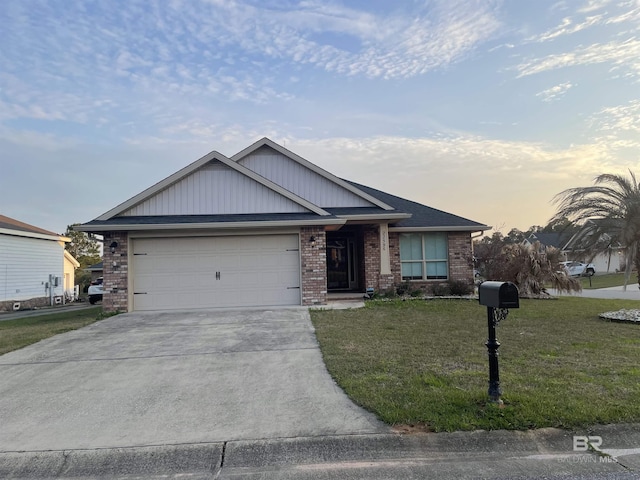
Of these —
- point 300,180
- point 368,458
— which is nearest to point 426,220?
point 300,180

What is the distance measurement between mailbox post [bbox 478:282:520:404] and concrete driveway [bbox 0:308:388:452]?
1.29m

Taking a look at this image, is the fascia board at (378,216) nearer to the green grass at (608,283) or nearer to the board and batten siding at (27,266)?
the green grass at (608,283)

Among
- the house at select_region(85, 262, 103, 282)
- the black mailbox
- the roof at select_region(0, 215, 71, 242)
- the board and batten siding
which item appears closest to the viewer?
Result: the black mailbox

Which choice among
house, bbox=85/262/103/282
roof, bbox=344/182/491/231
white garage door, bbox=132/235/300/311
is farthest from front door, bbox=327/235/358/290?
house, bbox=85/262/103/282

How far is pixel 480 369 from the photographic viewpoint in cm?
577

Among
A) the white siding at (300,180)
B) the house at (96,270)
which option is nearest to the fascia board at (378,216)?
the white siding at (300,180)

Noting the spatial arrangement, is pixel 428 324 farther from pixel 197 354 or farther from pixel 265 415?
pixel 265 415

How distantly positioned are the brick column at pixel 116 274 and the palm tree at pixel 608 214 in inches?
463

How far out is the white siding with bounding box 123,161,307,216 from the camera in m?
13.4

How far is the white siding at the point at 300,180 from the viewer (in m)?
15.9

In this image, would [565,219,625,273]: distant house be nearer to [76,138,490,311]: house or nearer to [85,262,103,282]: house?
[76,138,490,311]: house

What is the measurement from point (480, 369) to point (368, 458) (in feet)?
8.84

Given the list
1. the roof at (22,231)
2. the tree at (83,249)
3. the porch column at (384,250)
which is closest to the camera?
the porch column at (384,250)

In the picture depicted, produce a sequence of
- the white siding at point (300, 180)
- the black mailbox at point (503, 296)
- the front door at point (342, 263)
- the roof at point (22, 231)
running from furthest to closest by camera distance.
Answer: the roof at point (22, 231)
the front door at point (342, 263)
the white siding at point (300, 180)
the black mailbox at point (503, 296)
